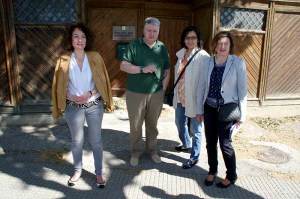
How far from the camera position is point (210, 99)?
386 cm

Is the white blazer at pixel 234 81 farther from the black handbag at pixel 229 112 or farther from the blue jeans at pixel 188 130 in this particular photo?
the blue jeans at pixel 188 130

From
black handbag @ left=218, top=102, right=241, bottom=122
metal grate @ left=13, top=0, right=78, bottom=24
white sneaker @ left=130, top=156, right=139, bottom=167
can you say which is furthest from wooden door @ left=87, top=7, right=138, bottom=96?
black handbag @ left=218, top=102, right=241, bottom=122

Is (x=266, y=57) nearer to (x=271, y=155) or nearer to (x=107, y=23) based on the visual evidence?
(x=271, y=155)

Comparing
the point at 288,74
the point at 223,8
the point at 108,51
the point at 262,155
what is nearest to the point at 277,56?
the point at 288,74

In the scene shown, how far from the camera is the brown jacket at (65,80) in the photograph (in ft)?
12.1

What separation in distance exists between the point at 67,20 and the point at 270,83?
4621 millimetres

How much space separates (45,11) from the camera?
6.41m

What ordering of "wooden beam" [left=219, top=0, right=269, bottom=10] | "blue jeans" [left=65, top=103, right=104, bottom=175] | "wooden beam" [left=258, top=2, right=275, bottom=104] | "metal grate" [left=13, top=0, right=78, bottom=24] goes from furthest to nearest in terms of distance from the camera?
"wooden beam" [left=258, top=2, right=275, bottom=104] < "wooden beam" [left=219, top=0, right=269, bottom=10] < "metal grate" [left=13, top=0, right=78, bottom=24] < "blue jeans" [left=65, top=103, right=104, bottom=175]

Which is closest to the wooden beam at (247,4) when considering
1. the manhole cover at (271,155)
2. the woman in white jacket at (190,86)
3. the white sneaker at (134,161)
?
the woman in white jacket at (190,86)

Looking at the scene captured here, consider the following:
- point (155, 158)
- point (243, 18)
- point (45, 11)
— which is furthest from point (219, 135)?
point (45, 11)

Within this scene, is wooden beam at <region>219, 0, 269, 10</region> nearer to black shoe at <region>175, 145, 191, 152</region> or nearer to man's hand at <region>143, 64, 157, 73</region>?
black shoe at <region>175, 145, 191, 152</region>

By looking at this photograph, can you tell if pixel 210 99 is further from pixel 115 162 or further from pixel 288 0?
pixel 288 0

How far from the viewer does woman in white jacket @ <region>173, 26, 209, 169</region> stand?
421cm

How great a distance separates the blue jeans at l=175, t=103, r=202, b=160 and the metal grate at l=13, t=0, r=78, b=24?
3.09 meters
